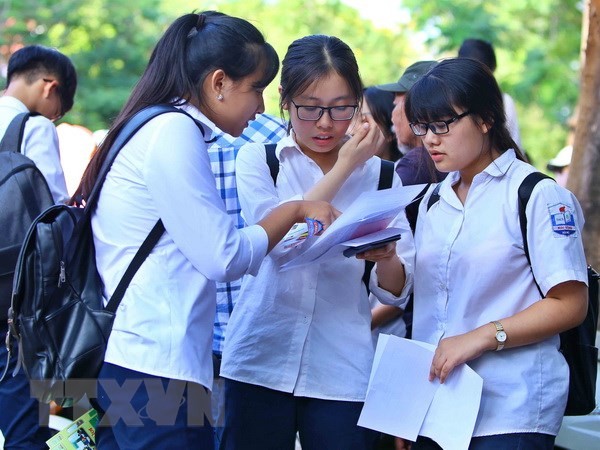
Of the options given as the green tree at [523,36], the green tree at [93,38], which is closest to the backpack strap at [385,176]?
the green tree at [523,36]

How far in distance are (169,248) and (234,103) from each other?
492 mm

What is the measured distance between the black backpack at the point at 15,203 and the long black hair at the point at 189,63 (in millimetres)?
1215

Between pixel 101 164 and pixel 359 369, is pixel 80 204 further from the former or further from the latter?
pixel 359 369

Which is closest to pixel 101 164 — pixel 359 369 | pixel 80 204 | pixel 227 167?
pixel 80 204

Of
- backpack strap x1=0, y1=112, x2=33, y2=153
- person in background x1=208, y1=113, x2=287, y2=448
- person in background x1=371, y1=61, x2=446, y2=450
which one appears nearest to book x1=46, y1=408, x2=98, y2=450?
person in background x1=208, y1=113, x2=287, y2=448

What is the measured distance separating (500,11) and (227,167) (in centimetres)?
1325

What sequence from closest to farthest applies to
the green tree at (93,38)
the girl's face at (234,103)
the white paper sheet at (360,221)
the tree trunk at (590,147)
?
the white paper sheet at (360,221), the girl's face at (234,103), the tree trunk at (590,147), the green tree at (93,38)

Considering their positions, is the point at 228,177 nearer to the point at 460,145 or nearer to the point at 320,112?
the point at 320,112

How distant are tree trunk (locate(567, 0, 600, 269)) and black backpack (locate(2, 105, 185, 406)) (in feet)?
13.1

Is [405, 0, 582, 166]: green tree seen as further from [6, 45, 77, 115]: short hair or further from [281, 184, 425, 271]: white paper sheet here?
[281, 184, 425, 271]: white paper sheet

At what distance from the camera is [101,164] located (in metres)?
2.40

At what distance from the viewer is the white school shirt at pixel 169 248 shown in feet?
7.34

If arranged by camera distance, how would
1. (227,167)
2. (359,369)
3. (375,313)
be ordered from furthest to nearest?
(227,167), (375,313), (359,369)

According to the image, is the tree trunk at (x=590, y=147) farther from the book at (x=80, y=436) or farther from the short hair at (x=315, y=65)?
the book at (x=80, y=436)
